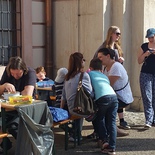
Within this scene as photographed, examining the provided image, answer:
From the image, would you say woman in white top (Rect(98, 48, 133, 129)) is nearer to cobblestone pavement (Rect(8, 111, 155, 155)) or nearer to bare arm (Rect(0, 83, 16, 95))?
cobblestone pavement (Rect(8, 111, 155, 155))

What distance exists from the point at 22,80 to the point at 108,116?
1.28 m

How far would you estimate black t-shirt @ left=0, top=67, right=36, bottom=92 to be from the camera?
6062 mm

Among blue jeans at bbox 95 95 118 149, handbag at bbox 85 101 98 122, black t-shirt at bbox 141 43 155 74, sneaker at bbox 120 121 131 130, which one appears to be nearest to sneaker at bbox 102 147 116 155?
blue jeans at bbox 95 95 118 149

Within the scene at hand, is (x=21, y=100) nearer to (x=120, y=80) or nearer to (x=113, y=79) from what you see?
(x=113, y=79)

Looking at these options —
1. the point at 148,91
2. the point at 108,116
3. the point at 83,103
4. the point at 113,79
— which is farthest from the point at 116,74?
the point at 148,91

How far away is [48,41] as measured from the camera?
941cm

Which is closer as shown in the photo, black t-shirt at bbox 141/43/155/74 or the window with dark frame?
black t-shirt at bbox 141/43/155/74

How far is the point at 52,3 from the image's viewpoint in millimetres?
9469

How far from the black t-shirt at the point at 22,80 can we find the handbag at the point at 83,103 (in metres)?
0.65

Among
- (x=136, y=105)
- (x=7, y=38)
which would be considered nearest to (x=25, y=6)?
(x=7, y=38)

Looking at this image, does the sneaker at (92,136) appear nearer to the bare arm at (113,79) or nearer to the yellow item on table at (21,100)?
the bare arm at (113,79)

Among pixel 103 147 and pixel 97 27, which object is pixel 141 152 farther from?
pixel 97 27

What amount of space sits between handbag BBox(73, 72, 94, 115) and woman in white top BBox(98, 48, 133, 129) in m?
0.78

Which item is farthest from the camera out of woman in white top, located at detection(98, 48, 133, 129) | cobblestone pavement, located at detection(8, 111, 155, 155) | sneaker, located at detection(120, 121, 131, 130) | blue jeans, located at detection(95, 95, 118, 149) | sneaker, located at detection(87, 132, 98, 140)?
sneaker, located at detection(120, 121, 131, 130)
